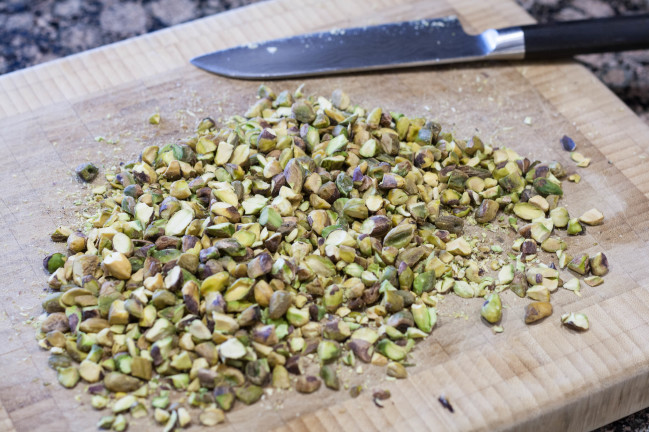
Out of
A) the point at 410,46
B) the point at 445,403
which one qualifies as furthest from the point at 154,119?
the point at 445,403

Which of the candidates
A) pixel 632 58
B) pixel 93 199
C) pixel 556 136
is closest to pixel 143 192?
pixel 93 199

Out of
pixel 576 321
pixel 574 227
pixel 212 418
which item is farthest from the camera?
pixel 574 227

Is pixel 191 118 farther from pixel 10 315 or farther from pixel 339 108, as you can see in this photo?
pixel 10 315

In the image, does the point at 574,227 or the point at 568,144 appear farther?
the point at 568,144

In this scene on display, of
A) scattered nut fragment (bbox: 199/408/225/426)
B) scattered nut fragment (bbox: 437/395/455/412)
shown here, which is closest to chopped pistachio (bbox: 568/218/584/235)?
scattered nut fragment (bbox: 437/395/455/412)

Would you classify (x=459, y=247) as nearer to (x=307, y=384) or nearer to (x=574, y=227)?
(x=574, y=227)

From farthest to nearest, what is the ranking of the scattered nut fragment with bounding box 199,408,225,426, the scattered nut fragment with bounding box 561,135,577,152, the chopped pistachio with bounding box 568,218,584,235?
the scattered nut fragment with bounding box 561,135,577,152, the chopped pistachio with bounding box 568,218,584,235, the scattered nut fragment with bounding box 199,408,225,426

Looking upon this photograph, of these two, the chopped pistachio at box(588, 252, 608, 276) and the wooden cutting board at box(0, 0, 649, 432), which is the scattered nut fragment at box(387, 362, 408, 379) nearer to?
the wooden cutting board at box(0, 0, 649, 432)
